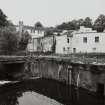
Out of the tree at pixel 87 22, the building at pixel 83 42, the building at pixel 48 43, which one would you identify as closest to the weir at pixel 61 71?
the building at pixel 83 42

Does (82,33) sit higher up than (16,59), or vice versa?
(82,33)

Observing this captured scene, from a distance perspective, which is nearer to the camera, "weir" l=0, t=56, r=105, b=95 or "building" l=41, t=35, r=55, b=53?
"weir" l=0, t=56, r=105, b=95

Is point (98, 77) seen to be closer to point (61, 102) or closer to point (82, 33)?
point (61, 102)

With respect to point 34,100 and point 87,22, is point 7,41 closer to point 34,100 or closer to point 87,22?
point 34,100

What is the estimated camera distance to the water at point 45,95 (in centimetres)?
1776

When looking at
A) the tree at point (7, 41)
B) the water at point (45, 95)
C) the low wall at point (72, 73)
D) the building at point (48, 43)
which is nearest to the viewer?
the water at point (45, 95)

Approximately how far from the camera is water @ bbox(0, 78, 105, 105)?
17756 mm

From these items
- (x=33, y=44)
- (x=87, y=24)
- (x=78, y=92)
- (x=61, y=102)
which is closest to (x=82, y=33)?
(x=78, y=92)

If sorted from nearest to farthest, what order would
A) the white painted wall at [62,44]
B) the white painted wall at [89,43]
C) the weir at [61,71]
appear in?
the weir at [61,71] < the white painted wall at [89,43] < the white painted wall at [62,44]

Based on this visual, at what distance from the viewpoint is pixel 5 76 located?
31.8 m

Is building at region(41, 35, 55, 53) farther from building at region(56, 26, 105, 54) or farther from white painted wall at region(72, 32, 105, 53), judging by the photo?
white painted wall at region(72, 32, 105, 53)

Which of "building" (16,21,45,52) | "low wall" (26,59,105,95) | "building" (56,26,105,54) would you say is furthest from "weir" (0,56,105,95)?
"building" (16,21,45,52)

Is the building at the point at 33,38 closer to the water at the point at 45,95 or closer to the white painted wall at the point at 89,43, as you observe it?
the white painted wall at the point at 89,43

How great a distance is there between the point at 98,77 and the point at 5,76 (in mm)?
19977
